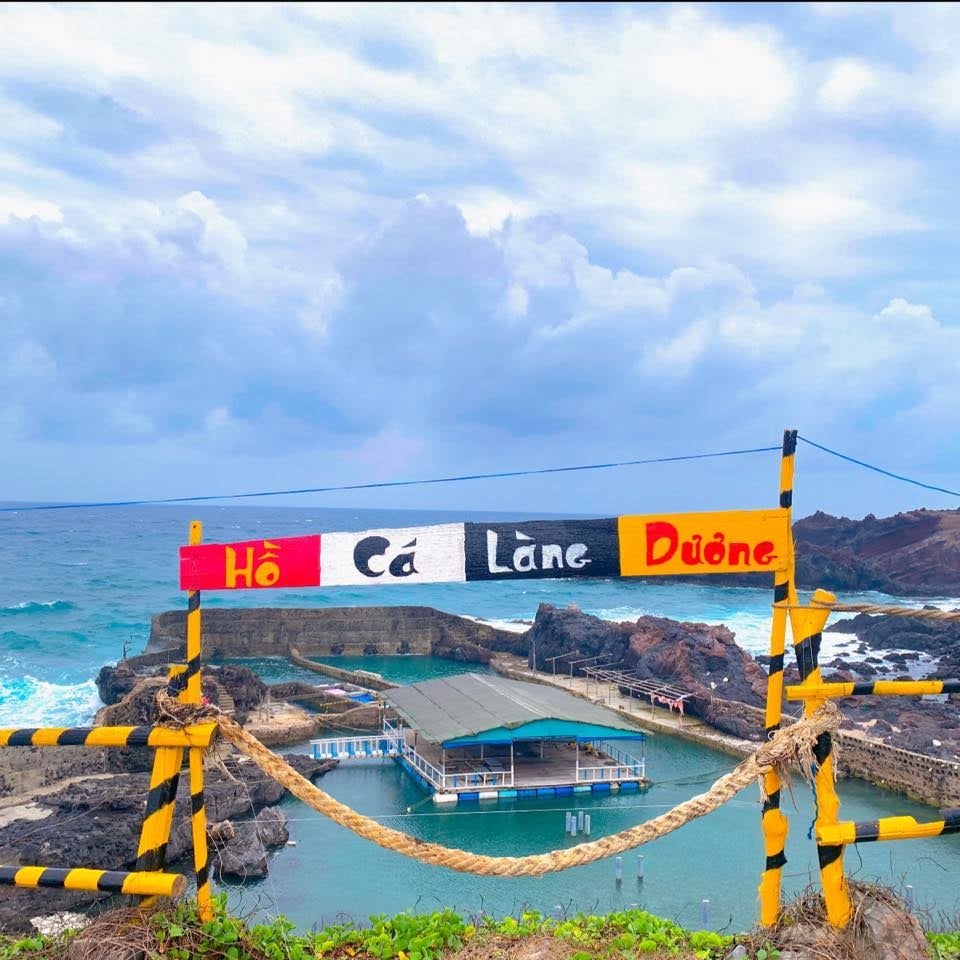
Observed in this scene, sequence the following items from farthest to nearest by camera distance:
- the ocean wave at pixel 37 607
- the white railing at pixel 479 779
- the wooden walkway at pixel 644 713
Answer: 1. the ocean wave at pixel 37 607
2. the wooden walkway at pixel 644 713
3. the white railing at pixel 479 779

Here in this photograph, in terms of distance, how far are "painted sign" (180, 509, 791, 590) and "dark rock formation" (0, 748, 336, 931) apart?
34.7 ft

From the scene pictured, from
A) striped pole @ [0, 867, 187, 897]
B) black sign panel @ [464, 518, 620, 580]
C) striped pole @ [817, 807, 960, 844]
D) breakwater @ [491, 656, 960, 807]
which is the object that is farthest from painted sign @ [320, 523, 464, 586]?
breakwater @ [491, 656, 960, 807]

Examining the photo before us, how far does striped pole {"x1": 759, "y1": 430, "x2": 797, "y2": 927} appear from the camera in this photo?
479 cm

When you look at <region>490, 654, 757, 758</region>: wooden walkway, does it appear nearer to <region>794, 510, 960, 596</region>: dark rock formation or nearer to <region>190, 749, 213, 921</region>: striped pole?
<region>190, 749, 213, 921</region>: striped pole

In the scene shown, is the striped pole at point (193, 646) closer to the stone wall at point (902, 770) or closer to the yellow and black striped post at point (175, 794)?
the yellow and black striped post at point (175, 794)

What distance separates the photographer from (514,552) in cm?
495

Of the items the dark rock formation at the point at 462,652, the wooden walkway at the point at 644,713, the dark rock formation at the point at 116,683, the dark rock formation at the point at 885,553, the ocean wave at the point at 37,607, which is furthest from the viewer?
the dark rock formation at the point at 885,553

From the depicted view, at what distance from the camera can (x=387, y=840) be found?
4574 mm

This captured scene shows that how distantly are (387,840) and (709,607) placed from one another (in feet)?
287

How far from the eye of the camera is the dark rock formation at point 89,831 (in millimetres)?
15719

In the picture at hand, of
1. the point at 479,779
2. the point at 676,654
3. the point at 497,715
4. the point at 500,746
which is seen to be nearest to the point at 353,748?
the point at 500,746

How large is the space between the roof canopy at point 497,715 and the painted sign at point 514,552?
20.1 m

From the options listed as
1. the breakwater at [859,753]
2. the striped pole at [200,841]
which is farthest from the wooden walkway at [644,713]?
the striped pole at [200,841]

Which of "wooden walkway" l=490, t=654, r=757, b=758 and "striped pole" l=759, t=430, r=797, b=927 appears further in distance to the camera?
"wooden walkway" l=490, t=654, r=757, b=758
